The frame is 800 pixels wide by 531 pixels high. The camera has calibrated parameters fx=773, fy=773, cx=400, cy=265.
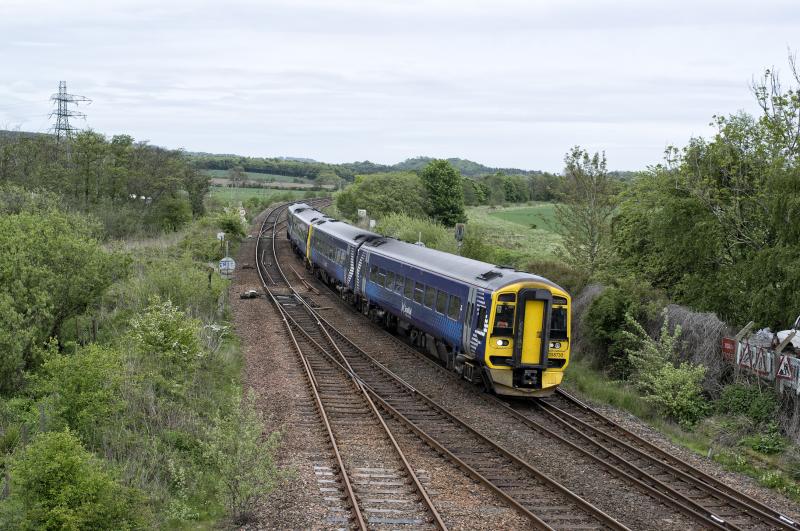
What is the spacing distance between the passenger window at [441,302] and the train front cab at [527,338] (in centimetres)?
287

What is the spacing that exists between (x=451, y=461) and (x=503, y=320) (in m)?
4.24

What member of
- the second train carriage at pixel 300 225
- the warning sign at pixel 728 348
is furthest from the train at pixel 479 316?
the second train carriage at pixel 300 225

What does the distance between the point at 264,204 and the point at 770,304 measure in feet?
291

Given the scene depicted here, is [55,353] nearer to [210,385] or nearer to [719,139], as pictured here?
[210,385]

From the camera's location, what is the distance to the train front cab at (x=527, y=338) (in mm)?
16250

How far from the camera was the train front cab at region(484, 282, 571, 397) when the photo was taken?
16.2 meters

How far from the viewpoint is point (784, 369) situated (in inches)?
593

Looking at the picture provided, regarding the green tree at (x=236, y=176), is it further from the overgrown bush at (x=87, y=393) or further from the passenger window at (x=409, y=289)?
the overgrown bush at (x=87, y=393)

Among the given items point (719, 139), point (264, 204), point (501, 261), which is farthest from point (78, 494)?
point (264, 204)

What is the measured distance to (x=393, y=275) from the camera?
23312 mm

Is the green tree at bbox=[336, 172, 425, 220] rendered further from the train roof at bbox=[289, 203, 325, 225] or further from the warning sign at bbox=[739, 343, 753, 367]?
the warning sign at bbox=[739, 343, 753, 367]

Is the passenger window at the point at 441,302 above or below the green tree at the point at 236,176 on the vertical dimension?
below

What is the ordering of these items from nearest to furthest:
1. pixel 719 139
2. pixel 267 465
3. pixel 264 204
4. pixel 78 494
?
pixel 78 494 < pixel 267 465 < pixel 719 139 < pixel 264 204

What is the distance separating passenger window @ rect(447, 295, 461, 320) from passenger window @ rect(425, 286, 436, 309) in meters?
1.16
